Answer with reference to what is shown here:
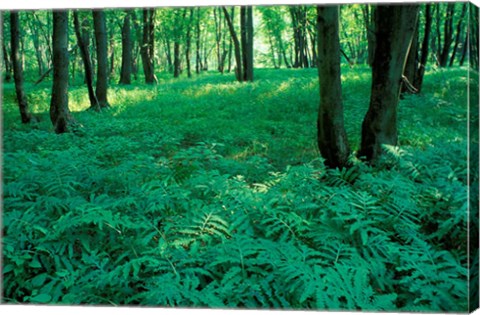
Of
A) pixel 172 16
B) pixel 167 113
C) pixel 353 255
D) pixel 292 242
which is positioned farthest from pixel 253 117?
pixel 353 255

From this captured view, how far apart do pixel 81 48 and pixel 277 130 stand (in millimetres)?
1973

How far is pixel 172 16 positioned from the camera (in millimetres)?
3941

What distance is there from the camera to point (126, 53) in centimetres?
458

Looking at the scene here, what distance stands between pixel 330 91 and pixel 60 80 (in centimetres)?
236

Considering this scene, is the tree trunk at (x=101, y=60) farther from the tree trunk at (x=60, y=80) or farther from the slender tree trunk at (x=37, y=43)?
the slender tree trunk at (x=37, y=43)

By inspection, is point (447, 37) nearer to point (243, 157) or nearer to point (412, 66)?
point (412, 66)

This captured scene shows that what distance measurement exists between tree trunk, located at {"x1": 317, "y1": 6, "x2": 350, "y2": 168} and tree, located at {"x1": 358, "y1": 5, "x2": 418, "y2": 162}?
20cm

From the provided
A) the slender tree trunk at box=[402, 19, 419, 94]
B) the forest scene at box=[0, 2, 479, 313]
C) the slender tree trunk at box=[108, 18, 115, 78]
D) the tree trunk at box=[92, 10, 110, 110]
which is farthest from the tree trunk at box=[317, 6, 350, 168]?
the tree trunk at box=[92, 10, 110, 110]

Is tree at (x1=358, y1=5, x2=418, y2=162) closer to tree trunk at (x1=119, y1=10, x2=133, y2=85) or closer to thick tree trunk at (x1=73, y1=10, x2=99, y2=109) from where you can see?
tree trunk at (x1=119, y1=10, x2=133, y2=85)

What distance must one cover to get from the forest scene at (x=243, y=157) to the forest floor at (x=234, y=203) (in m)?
0.01

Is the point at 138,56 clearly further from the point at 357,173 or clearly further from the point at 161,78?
the point at 357,173

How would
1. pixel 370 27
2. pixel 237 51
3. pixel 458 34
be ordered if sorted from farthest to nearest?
pixel 237 51 < pixel 370 27 < pixel 458 34

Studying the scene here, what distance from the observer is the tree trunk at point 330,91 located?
418cm

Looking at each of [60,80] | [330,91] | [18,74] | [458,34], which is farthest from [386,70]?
[18,74]
